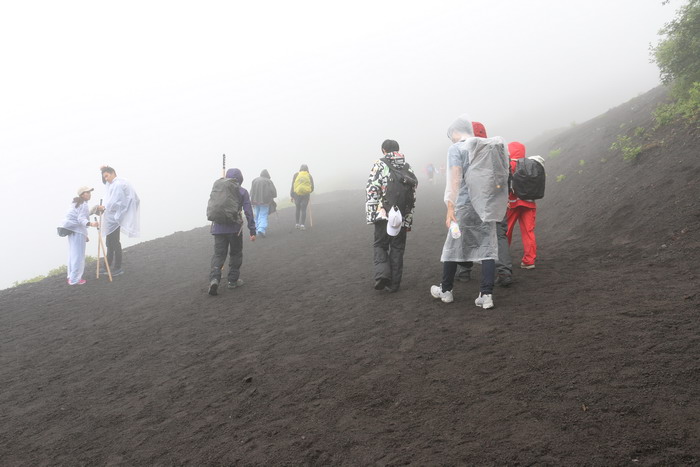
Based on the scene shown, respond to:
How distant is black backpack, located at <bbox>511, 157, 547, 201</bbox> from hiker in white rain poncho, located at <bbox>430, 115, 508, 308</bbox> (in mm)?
1072

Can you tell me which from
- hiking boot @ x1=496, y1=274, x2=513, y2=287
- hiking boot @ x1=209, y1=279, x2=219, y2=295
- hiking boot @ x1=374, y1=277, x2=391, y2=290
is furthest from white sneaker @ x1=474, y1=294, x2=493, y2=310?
hiking boot @ x1=209, y1=279, x2=219, y2=295

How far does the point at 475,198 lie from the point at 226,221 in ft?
14.3

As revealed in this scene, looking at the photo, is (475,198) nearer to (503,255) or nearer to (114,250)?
(503,255)

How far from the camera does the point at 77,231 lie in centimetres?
930

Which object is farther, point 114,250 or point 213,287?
point 114,250

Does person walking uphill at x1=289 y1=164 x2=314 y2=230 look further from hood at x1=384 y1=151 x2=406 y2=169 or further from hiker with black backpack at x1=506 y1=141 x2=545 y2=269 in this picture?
hiker with black backpack at x1=506 y1=141 x2=545 y2=269

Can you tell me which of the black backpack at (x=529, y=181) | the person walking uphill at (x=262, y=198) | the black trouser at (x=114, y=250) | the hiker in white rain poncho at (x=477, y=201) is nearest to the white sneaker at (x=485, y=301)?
the hiker in white rain poncho at (x=477, y=201)

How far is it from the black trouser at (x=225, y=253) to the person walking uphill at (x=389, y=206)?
9.00ft

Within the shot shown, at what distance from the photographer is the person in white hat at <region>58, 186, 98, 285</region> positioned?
919 cm

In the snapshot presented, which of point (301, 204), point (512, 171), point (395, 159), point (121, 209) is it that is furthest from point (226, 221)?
point (301, 204)

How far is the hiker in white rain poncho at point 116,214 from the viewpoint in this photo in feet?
32.0

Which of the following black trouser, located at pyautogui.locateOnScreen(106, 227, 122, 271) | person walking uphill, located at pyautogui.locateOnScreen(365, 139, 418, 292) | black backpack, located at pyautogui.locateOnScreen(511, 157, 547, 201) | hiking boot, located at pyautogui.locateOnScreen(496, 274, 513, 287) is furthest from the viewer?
black trouser, located at pyautogui.locateOnScreen(106, 227, 122, 271)

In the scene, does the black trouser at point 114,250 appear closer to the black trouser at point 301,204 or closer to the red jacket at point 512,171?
the black trouser at point 301,204

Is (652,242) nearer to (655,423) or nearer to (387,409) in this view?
(655,423)
